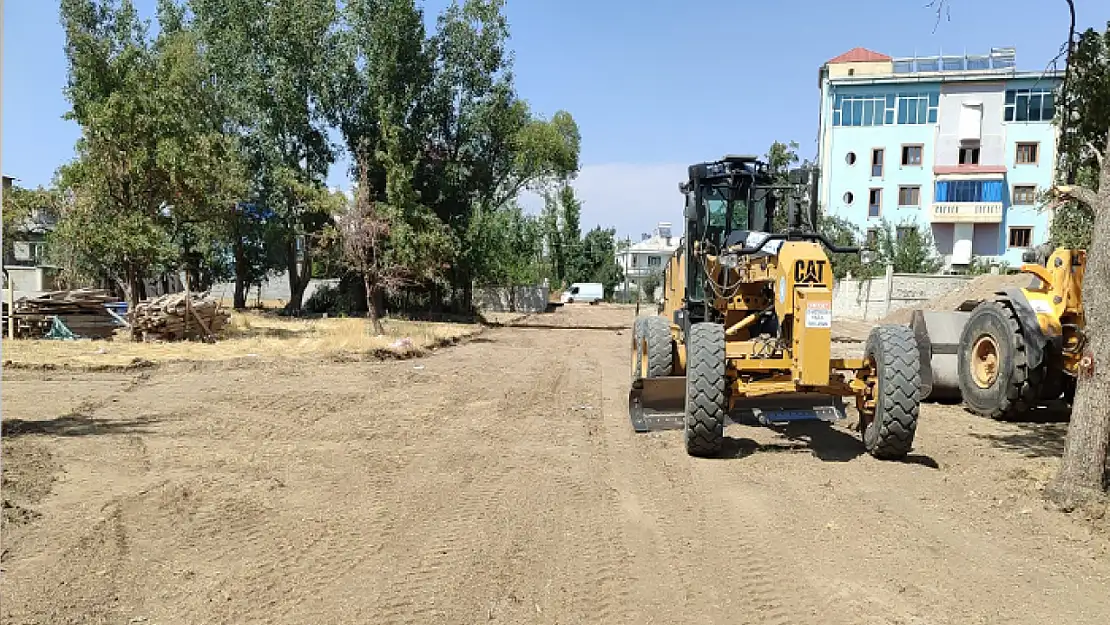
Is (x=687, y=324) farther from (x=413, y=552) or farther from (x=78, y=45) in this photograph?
(x=78, y=45)

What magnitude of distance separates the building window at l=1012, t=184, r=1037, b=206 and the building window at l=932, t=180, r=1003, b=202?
123 centimetres

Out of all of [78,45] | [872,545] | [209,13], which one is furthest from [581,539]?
[209,13]

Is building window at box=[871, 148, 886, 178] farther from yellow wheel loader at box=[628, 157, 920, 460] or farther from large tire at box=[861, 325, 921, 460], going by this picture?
large tire at box=[861, 325, 921, 460]

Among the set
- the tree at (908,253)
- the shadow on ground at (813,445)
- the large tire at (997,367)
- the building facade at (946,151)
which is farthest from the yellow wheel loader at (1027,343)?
the building facade at (946,151)

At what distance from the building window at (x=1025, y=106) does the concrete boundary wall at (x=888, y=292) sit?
23.0 meters

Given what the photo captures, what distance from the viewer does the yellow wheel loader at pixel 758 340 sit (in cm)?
713

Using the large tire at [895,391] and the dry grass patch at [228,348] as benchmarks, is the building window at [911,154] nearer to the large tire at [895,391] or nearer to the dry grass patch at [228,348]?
the dry grass patch at [228,348]

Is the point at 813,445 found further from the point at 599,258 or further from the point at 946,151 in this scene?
the point at 599,258

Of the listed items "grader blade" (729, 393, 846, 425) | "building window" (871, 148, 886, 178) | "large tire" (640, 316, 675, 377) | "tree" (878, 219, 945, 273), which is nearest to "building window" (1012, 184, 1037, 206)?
"tree" (878, 219, 945, 273)

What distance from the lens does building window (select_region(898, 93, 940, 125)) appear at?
48.9m

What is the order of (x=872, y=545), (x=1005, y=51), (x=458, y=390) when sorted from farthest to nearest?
(x=1005, y=51) < (x=458, y=390) < (x=872, y=545)

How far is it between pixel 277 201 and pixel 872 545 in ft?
102

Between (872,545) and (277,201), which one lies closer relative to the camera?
(872,545)

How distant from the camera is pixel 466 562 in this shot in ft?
16.0
